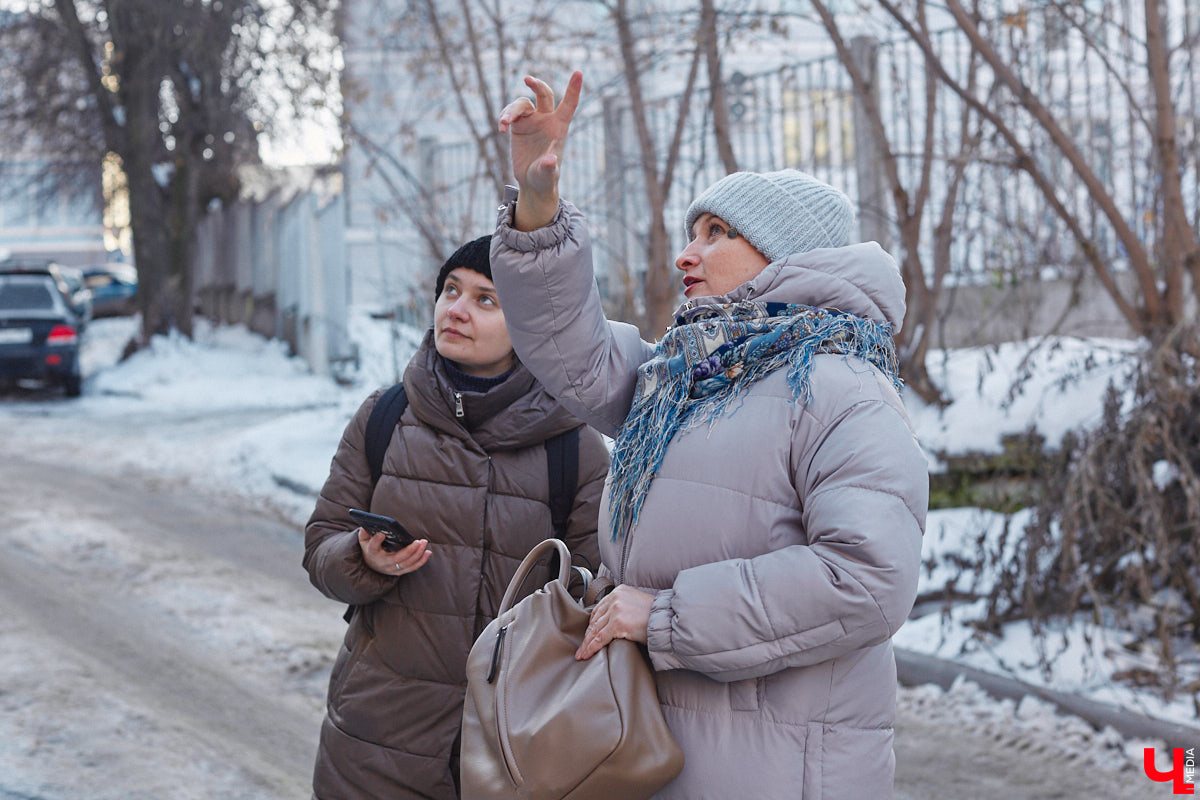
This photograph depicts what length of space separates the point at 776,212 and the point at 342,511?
1.36 m

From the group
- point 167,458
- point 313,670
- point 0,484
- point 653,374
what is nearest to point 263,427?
point 167,458

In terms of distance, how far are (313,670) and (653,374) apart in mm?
3902

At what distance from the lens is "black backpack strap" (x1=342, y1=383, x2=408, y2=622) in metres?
2.94

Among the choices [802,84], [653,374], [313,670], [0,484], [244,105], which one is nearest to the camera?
[653,374]

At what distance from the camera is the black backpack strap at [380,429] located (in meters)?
2.94

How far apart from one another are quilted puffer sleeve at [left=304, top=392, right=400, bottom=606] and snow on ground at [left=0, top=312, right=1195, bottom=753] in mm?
3178

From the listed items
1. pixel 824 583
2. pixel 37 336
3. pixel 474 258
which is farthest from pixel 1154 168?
pixel 37 336

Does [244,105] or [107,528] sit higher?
[244,105]

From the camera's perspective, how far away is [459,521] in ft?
9.35

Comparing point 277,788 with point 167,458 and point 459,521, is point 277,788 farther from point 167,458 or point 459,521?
point 167,458

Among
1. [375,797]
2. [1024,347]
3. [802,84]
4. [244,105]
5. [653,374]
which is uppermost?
[244,105]

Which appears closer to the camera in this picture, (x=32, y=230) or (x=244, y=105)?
(x=244, y=105)

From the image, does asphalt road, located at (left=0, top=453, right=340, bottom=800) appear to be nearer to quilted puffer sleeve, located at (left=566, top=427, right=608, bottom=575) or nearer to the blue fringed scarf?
quilted puffer sleeve, located at (left=566, top=427, right=608, bottom=575)

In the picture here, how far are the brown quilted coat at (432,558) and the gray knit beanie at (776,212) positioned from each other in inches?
34.9
